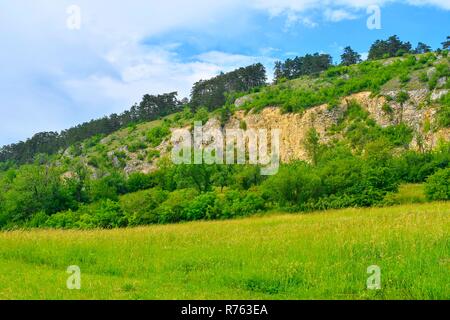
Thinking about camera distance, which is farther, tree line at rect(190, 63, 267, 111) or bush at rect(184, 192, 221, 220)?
tree line at rect(190, 63, 267, 111)

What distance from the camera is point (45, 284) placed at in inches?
434

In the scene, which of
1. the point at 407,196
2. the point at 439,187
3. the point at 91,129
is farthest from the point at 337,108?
the point at 91,129

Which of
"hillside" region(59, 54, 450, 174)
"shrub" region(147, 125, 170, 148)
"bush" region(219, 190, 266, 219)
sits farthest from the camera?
"shrub" region(147, 125, 170, 148)

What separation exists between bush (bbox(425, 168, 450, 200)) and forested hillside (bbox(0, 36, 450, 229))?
0.11 meters

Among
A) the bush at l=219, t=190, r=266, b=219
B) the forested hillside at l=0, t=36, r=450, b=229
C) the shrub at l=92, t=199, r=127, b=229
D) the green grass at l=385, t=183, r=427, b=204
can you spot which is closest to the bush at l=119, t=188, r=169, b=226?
the forested hillside at l=0, t=36, r=450, b=229

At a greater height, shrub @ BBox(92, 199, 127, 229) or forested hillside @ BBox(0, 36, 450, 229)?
forested hillside @ BBox(0, 36, 450, 229)

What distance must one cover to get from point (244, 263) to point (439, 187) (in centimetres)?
3598

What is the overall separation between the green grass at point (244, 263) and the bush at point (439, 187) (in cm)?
2705

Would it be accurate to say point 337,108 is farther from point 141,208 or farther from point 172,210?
point 141,208

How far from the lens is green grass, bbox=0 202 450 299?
10047 millimetres

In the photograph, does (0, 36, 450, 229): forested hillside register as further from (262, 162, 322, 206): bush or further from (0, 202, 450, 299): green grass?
(0, 202, 450, 299): green grass

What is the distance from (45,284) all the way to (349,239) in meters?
8.98
